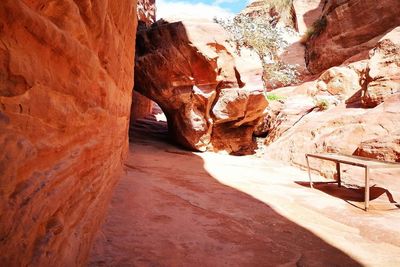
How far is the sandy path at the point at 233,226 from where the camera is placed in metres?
2.26

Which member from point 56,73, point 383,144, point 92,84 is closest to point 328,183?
point 383,144

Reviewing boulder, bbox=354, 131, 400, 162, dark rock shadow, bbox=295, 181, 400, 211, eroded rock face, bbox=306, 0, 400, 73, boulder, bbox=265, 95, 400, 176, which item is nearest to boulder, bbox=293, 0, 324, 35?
eroded rock face, bbox=306, 0, 400, 73

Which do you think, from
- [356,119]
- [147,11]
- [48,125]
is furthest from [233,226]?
[147,11]

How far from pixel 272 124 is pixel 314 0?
1406cm

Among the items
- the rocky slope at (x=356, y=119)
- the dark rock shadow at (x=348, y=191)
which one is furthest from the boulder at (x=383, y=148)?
the dark rock shadow at (x=348, y=191)

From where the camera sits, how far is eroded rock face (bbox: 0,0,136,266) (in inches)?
31.8

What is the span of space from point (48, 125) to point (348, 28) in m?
16.9

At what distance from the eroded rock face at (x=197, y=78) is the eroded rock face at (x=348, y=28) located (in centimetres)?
845

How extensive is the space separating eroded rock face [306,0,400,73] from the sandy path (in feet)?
40.2

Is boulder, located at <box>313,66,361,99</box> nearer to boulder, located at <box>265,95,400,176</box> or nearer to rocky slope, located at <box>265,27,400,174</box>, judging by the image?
rocky slope, located at <box>265,27,400,174</box>

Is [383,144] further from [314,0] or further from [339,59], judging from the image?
[314,0]

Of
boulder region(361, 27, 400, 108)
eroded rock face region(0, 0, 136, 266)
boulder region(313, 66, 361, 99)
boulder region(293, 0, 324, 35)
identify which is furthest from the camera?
boulder region(293, 0, 324, 35)

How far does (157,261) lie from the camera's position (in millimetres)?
2070

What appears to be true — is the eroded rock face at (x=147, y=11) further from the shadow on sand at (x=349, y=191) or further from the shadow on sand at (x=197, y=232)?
the shadow on sand at (x=197, y=232)
